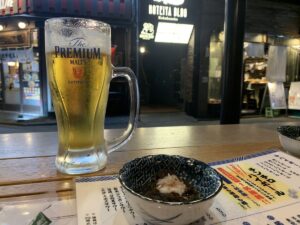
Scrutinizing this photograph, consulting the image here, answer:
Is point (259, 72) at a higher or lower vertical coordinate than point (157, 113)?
higher

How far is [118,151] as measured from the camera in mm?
749

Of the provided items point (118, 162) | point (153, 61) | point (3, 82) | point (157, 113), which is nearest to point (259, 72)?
point (157, 113)

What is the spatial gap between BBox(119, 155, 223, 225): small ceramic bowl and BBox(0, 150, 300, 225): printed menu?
0.11 feet

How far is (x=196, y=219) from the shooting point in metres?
0.35

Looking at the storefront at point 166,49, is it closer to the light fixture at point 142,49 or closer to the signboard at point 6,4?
the light fixture at point 142,49

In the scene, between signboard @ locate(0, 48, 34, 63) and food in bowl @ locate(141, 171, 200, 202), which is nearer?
food in bowl @ locate(141, 171, 200, 202)

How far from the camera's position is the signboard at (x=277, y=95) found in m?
6.09

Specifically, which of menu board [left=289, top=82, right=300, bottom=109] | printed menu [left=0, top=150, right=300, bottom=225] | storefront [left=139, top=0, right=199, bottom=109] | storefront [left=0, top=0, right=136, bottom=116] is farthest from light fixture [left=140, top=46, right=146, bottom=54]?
printed menu [left=0, top=150, right=300, bottom=225]

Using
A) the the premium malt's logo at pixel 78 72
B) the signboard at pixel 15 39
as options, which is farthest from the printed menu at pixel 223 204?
the signboard at pixel 15 39

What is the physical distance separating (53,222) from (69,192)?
99 mm

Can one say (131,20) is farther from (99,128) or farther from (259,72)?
(99,128)

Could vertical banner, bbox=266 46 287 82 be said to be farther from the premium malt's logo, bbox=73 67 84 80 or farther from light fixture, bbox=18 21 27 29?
the premium malt's logo, bbox=73 67 84 80

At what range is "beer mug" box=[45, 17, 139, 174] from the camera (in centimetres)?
53

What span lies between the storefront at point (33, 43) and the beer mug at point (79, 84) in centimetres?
437
